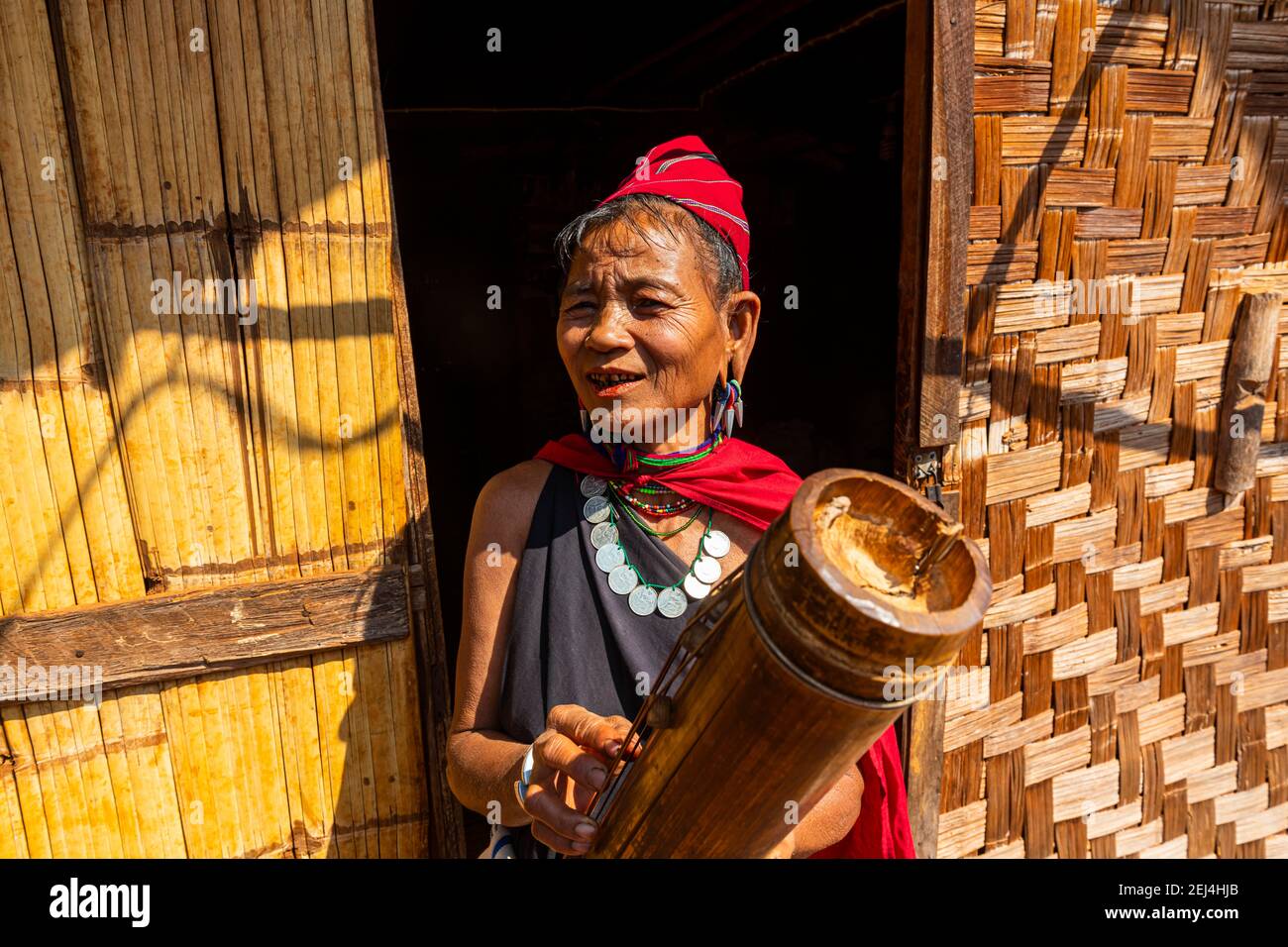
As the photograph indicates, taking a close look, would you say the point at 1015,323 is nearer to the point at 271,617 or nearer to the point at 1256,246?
the point at 1256,246

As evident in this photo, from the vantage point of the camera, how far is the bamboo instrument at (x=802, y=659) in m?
0.99

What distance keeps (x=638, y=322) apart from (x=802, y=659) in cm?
101

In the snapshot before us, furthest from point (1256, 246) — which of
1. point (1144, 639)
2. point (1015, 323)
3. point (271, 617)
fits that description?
point (271, 617)

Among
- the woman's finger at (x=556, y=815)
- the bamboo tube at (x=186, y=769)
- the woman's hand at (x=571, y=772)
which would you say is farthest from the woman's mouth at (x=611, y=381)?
the bamboo tube at (x=186, y=769)

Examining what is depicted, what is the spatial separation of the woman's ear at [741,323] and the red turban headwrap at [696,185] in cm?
7

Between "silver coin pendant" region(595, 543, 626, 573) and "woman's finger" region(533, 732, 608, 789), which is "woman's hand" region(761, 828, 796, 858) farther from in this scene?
"silver coin pendant" region(595, 543, 626, 573)

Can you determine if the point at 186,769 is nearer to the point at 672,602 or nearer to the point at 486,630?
the point at 486,630

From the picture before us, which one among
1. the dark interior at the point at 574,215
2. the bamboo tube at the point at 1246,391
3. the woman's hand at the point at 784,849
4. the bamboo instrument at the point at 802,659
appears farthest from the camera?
the dark interior at the point at 574,215

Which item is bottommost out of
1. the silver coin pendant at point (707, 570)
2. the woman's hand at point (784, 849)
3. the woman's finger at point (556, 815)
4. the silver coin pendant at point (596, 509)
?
the woman's hand at point (784, 849)

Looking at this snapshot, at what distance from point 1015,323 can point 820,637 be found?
1847mm

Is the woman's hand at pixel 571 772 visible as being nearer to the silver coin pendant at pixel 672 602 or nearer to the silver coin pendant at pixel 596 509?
the silver coin pendant at pixel 672 602

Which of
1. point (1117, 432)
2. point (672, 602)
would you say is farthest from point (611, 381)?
point (1117, 432)

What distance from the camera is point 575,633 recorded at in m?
1.87

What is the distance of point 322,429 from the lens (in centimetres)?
205
